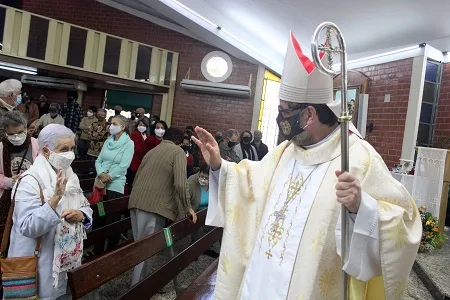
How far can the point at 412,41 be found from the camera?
15.7 ft

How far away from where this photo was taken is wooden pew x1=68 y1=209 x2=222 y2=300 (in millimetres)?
1875

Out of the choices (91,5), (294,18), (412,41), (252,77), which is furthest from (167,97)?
(412,41)

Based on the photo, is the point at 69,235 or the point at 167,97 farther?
the point at 167,97

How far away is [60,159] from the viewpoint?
2158 mm

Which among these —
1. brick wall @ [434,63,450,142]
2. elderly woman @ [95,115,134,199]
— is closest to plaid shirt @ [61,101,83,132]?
elderly woman @ [95,115,134,199]

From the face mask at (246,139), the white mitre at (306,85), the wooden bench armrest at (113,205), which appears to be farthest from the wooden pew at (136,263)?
the face mask at (246,139)

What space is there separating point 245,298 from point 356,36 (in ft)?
13.6

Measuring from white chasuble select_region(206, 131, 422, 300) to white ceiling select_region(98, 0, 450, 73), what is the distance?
271cm

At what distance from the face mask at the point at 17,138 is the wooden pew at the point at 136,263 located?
1288 mm

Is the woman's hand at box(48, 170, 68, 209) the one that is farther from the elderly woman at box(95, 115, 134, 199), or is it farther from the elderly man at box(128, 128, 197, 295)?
the elderly woman at box(95, 115, 134, 199)

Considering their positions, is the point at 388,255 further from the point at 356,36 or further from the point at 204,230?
the point at 356,36

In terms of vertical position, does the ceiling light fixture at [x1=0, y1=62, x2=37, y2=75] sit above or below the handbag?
above

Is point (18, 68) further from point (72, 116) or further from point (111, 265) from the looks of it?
point (111, 265)

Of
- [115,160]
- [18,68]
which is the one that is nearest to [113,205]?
[115,160]
